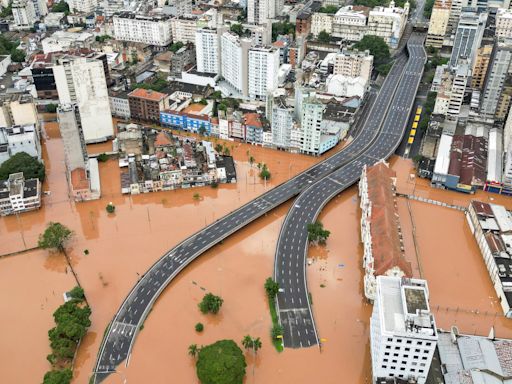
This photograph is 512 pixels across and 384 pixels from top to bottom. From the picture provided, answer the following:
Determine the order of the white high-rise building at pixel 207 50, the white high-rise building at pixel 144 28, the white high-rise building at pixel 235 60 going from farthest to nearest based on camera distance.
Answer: the white high-rise building at pixel 144 28
the white high-rise building at pixel 207 50
the white high-rise building at pixel 235 60

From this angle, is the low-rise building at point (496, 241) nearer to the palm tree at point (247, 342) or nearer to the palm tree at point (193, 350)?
the palm tree at point (247, 342)

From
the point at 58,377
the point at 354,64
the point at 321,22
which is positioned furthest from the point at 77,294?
the point at 321,22

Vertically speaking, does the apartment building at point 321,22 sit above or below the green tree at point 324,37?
above

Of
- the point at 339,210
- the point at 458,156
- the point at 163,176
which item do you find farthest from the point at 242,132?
the point at 458,156

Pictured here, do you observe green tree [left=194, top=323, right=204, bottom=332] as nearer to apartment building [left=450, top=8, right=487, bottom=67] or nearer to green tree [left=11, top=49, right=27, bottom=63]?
apartment building [left=450, top=8, right=487, bottom=67]

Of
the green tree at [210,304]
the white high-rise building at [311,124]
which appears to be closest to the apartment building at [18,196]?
the green tree at [210,304]

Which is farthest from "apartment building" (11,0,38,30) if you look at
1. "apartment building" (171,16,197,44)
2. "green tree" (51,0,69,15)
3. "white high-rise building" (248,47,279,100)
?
"white high-rise building" (248,47,279,100)

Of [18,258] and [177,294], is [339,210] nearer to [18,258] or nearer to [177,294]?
[177,294]

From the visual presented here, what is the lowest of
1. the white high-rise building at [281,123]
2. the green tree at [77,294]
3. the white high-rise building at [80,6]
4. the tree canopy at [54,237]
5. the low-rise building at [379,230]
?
the green tree at [77,294]

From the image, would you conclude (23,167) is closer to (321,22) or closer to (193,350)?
(193,350)
